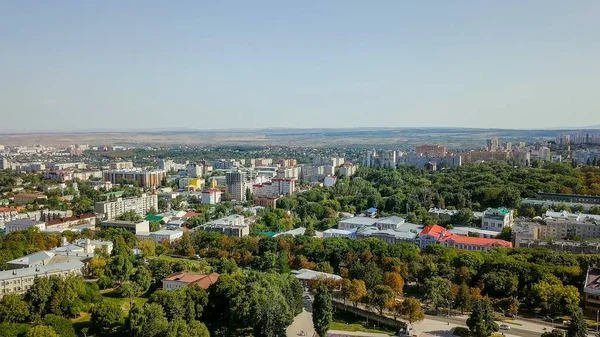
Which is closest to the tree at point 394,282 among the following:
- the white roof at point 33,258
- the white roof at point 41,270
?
the white roof at point 41,270

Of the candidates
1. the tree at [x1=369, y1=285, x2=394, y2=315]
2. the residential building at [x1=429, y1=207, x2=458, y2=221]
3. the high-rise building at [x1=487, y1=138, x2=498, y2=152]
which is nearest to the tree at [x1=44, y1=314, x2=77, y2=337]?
the tree at [x1=369, y1=285, x2=394, y2=315]

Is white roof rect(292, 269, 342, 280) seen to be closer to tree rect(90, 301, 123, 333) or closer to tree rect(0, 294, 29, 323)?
tree rect(90, 301, 123, 333)

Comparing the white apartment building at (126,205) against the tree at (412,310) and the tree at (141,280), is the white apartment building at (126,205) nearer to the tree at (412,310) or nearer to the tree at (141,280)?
the tree at (141,280)

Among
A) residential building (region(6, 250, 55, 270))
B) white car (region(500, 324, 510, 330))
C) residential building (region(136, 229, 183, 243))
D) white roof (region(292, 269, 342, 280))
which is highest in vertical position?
residential building (region(6, 250, 55, 270))

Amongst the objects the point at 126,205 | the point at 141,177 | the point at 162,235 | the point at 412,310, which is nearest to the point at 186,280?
the point at 412,310

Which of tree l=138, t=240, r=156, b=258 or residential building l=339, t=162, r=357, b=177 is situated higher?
residential building l=339, t=162, r=357, b=177

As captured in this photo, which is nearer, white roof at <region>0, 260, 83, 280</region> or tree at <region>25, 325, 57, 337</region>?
tree at <region>25, 325, 57, 337</region>
